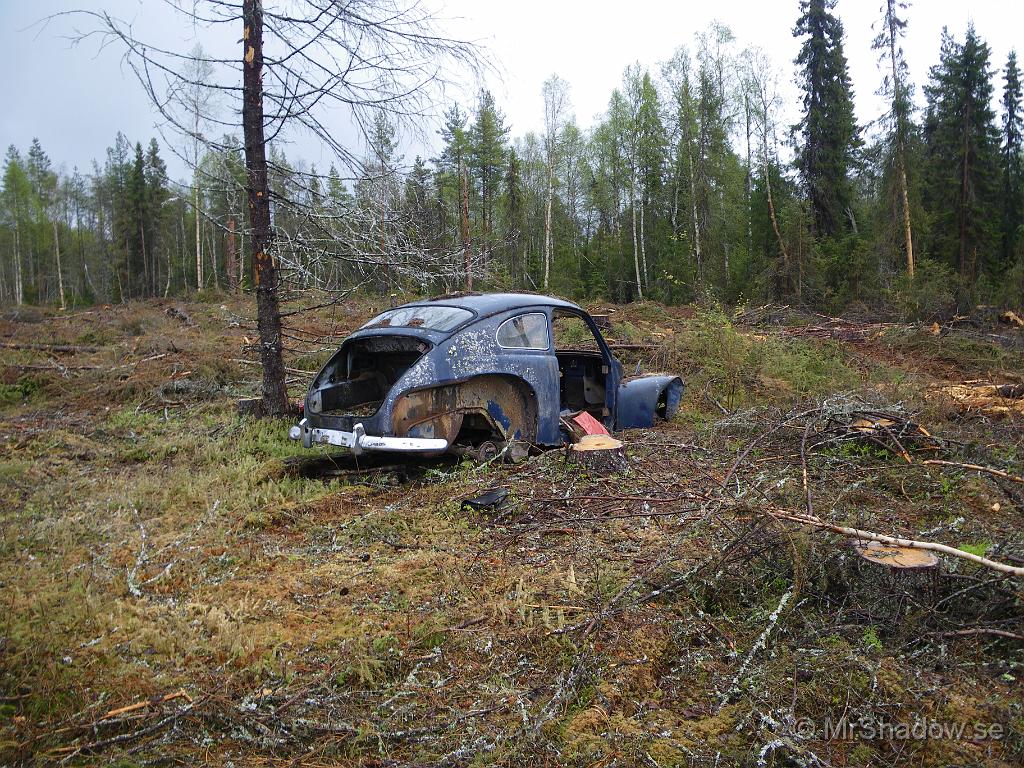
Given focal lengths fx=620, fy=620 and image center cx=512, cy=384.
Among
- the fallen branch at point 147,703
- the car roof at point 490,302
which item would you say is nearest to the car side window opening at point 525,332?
the car roof at point 490,302

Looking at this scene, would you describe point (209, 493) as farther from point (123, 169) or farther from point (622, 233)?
point (123, 169)

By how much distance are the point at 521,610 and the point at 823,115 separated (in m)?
27.3

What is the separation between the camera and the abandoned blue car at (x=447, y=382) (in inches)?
210

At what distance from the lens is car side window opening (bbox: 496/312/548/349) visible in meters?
5.99

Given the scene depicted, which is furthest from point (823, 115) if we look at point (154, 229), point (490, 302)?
point (154, 229)

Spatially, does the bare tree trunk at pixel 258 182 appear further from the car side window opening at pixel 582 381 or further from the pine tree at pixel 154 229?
the pine tree at pixel 154 229

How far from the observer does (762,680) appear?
2449mm

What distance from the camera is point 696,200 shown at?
2766cm

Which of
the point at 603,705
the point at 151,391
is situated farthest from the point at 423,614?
the point at 151,391

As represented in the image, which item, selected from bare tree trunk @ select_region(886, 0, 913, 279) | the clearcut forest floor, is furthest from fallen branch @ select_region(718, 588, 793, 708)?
bare tree trunk @ select_region(886, 0, 913, 279)

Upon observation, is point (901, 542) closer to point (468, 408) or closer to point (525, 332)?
point (468, 408)

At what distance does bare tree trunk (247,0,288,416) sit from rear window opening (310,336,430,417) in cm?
138

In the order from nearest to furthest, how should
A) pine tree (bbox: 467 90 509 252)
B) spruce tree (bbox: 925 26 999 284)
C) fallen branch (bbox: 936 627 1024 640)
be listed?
fallen branch (bbox: 936 627 1024 640), spruce tree (bbox: 925 26 999 284), pine tree (bbox: 467 90 509 252)

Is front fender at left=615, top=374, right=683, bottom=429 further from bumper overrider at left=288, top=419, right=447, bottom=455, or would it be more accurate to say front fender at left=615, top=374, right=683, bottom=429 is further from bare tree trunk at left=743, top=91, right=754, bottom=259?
bare tree trunk at left=743, top=91, right=754, bottom=259
